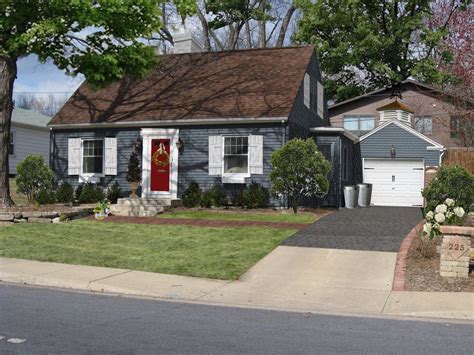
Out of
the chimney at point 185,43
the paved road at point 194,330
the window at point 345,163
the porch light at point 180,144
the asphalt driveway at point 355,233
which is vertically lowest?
the paved road at point 194,330

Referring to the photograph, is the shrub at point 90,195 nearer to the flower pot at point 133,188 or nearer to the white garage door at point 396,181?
the flower pot at point 133,188

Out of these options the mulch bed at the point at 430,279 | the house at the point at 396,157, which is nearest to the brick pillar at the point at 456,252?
the mulch bed at the point at 430,279

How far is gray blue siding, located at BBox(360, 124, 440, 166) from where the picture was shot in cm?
2411

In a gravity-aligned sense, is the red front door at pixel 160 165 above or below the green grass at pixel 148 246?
above

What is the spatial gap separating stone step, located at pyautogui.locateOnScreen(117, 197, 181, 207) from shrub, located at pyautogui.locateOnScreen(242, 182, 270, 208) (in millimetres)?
2473

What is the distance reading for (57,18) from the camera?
16.2m

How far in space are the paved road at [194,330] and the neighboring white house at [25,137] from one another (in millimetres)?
26739

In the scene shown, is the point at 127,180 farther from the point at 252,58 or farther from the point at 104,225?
the point at 252,58

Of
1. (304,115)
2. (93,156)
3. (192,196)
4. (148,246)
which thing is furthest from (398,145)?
(148,246)

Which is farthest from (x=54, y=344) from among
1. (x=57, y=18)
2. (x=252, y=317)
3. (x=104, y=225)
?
(x=57, y=18)

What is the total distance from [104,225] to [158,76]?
1027 cm

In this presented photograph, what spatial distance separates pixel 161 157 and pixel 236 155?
2.91 m

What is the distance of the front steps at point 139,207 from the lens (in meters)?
17.8

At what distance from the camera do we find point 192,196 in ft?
63.9
